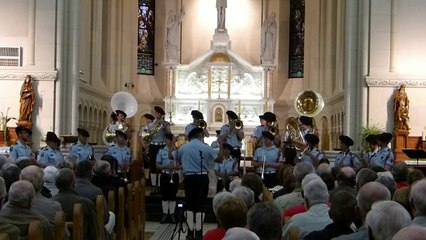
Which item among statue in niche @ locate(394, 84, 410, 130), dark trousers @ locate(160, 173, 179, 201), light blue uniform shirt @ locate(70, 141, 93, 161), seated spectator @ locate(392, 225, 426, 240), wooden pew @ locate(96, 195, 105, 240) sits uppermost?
statue in niche @ locate(394, 84, 410, 130)

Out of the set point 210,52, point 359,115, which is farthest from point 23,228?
point 210,52

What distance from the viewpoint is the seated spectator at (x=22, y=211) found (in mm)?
6457

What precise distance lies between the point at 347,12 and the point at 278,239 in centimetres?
1779

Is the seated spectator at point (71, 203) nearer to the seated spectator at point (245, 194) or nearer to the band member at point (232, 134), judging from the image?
the seated spectator at point (245, 194)

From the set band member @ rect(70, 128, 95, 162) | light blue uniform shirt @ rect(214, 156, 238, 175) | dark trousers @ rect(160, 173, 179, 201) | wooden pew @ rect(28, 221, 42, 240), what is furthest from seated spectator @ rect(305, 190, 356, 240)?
band member @ rect(70, 128, 95, 162)

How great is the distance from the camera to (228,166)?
16344mm

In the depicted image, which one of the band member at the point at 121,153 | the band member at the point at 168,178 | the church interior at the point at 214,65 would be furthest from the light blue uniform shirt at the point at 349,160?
the band member at the point at 121,153

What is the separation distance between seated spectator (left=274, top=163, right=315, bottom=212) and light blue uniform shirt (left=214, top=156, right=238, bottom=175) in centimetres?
730

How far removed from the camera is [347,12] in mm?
22234

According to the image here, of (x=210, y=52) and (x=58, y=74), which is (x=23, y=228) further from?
(x=210, y=52)

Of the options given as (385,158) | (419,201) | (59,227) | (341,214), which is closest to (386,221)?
(419,201)

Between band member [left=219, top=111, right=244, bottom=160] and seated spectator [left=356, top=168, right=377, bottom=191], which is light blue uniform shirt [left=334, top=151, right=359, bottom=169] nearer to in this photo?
band member [left=219, top=111, right=244, bottom=160]

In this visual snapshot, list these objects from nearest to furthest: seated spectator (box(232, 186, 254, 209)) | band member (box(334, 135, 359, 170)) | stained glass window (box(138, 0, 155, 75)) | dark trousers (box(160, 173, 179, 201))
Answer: seated spectator (box(232, 186, 254, 209)) < band member (box(334, 135, 359, 170)) < dark trousers (box(160, 173, 179, 201)) < stained glass window (box(138, 0, 155, 75))

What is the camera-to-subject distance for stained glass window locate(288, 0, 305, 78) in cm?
3156
